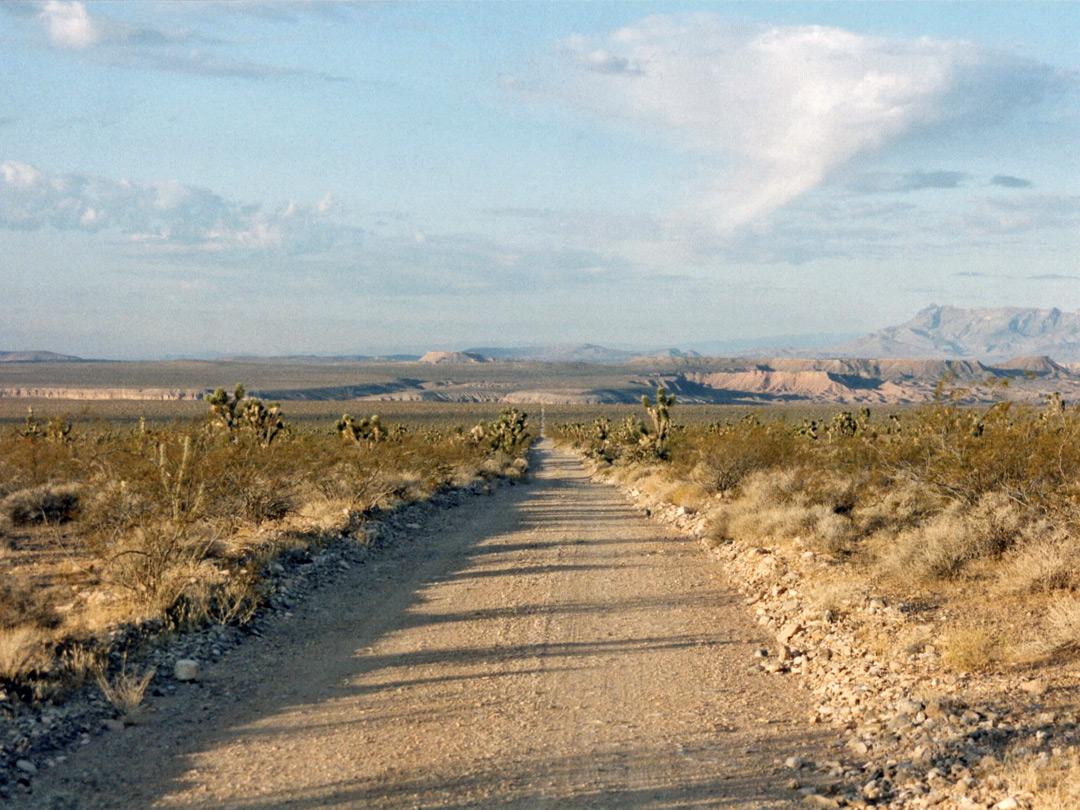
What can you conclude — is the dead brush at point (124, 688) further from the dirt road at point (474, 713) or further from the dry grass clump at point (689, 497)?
the dry grass clump at point (689, 497)

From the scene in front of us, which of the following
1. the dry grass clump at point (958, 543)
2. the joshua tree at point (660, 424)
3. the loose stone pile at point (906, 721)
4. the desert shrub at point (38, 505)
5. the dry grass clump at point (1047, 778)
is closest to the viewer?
the dry grass clump at point (1047, 778)

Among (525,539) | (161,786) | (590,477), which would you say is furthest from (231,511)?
(590,477)

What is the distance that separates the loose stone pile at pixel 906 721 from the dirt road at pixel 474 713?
32 centimetres

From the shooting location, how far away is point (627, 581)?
13156 mm

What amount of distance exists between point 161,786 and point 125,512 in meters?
5.81

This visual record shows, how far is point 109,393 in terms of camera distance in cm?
14588

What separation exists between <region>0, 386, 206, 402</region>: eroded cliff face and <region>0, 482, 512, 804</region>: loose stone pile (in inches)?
5539

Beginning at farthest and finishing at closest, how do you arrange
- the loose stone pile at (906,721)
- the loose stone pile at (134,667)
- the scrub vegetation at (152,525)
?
the scrub vegetation at (152,525) → the loose stone pile at (134,667) → the loose stone pile at (906,721)

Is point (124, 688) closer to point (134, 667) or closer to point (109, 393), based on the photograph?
point (134, 667)

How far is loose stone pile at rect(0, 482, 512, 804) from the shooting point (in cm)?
621

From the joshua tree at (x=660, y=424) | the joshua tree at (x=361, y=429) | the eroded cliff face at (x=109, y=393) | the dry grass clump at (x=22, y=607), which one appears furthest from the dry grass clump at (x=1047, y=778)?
the eroded cliff face at (x=109, y=393)

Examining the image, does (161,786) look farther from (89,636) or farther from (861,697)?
(861,697)

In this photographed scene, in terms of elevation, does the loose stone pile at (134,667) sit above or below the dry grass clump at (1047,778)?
below

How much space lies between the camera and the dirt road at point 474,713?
5.80m
